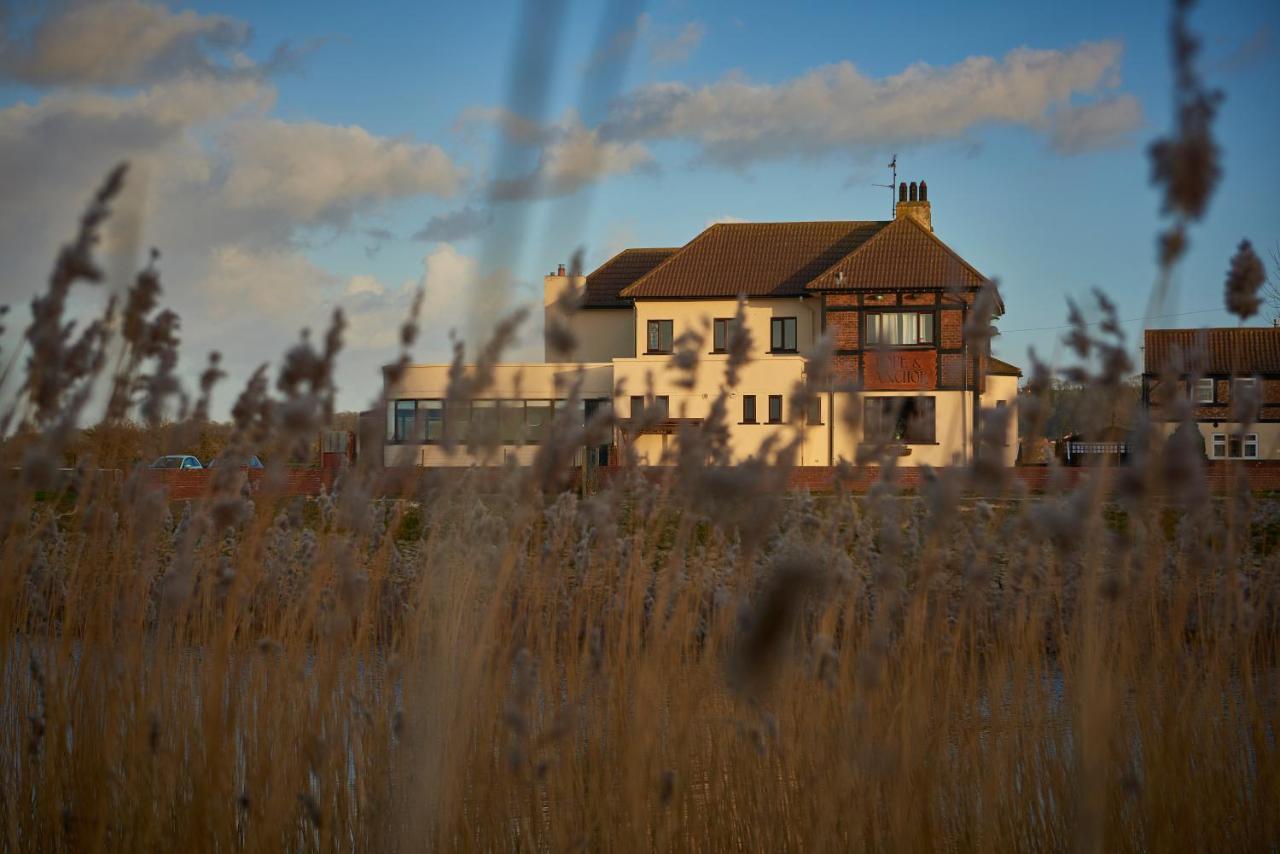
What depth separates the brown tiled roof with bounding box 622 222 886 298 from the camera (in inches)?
1277

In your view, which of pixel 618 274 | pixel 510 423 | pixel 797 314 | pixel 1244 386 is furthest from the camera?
pixel 618 274

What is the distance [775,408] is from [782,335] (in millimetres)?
3059

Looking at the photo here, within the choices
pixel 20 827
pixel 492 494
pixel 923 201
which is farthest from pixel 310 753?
pixel 923 201

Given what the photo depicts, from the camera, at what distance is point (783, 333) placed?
32.5 meters

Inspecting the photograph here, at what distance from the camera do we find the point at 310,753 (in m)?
1.86

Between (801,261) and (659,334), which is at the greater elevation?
(801,261)

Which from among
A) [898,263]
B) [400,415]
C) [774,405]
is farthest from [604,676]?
[898,263]

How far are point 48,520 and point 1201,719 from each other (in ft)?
9.46

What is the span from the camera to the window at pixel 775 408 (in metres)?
30.0

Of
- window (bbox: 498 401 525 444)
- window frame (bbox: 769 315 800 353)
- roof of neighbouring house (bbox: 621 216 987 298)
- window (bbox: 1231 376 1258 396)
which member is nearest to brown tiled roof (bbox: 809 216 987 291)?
roof of neighbouring house (bbox: 621 216 987 298)

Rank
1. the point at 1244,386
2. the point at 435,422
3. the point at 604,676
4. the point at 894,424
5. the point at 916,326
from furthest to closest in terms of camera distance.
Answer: the point at 916,326, the point at 604,676, the point at 435,422, the point at 1244,386, the point at 894,424

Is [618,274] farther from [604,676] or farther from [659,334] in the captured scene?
[604,676]

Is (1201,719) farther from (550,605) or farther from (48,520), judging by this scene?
(48,520)

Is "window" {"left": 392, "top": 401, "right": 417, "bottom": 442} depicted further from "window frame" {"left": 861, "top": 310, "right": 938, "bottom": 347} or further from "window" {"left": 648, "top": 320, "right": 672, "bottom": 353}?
"window frame" {"left": 861, "top": 310, "right": 938, "bottom": 347}
